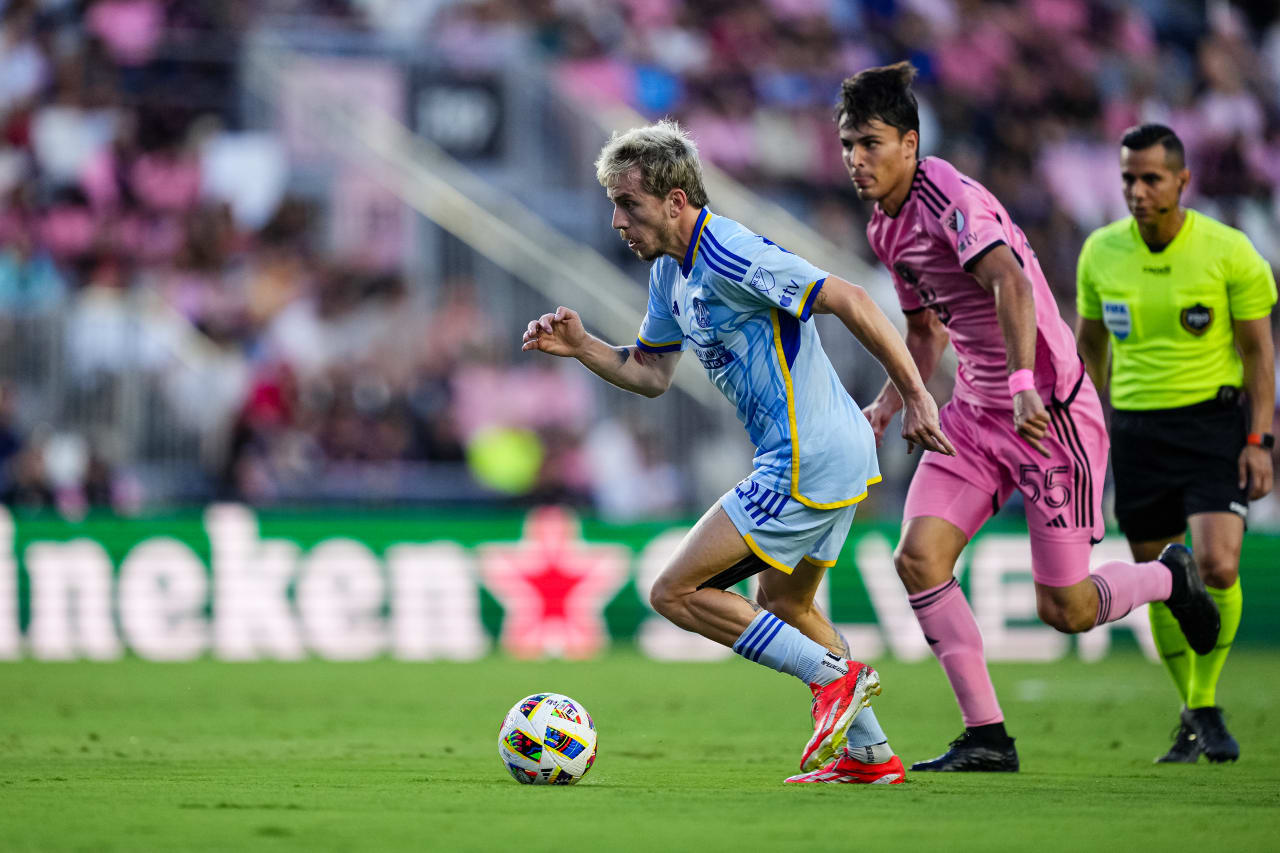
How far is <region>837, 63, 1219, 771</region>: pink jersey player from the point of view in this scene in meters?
6.62

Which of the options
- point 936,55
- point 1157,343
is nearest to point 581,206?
point 936,55

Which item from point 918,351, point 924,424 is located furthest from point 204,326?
point 924,424

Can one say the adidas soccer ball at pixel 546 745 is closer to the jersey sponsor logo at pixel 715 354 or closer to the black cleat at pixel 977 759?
the jersey sponsor logo at pixel 715 354

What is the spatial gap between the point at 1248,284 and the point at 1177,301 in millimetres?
296

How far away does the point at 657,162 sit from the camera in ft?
19.7

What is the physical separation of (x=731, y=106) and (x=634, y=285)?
3.43 m

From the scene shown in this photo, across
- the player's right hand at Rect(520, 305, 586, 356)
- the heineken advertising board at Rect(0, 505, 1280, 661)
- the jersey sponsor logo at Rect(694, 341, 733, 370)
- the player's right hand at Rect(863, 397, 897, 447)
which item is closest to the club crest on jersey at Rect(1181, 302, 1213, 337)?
the player's right hand at Rect(863, 397, 897, 447)

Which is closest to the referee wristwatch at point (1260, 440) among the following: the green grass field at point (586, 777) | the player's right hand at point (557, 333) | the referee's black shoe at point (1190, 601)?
the referee's black shoe at point (1190, 601)

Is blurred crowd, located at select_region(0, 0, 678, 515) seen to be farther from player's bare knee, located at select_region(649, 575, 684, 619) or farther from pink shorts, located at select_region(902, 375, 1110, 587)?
player's bare knee, located at select_region(649, 575, 684, 619)

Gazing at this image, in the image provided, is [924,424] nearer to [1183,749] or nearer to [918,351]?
[918,351]

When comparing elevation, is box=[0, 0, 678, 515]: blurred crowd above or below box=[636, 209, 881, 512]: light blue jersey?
above

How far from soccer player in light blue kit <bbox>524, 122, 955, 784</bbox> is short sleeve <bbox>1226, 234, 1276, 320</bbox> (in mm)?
2123

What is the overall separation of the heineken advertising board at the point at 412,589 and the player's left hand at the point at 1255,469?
712cm

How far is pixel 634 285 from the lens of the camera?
17.2 metres
